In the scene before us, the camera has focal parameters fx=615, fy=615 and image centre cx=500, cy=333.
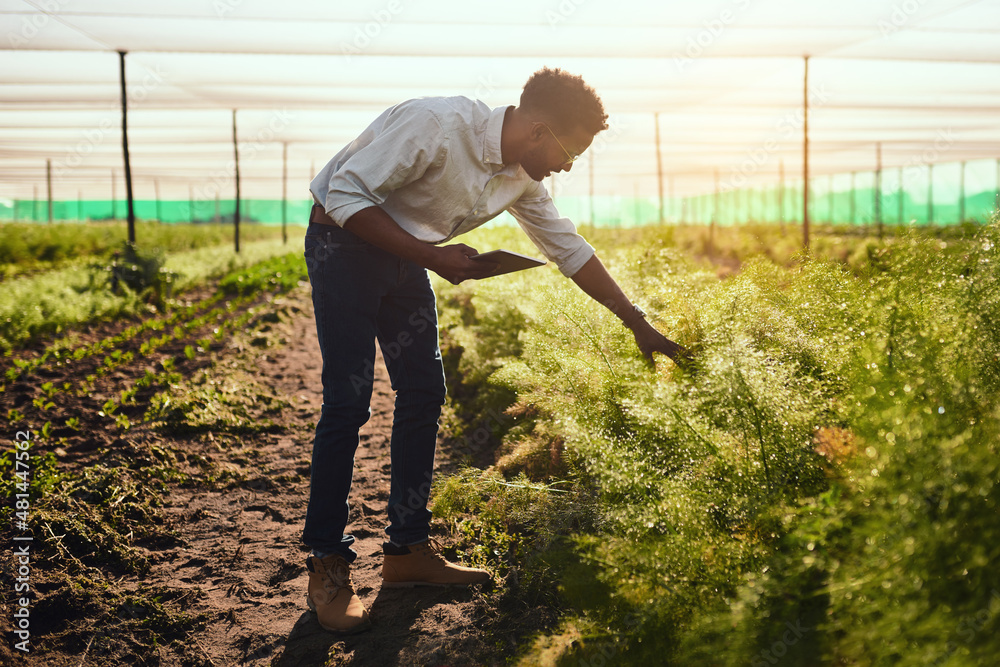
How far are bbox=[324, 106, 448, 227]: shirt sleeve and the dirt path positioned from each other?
1.27 metres

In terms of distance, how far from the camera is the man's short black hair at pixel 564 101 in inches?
72.8

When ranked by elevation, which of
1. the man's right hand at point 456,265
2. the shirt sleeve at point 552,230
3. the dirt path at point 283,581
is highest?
the shirt sleeve at point 552,230

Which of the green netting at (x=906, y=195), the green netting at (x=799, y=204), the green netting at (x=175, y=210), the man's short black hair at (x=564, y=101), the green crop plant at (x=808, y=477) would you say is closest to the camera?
the green crop plant at (x=808, y=477)

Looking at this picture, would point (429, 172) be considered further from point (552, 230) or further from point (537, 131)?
point (552, 230)

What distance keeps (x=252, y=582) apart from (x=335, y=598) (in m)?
0.52

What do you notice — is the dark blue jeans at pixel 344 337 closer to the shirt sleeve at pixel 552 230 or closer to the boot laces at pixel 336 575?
the boot laces at pixel 336 575

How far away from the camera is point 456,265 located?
177 cm

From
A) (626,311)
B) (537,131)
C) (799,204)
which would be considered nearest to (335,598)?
(626,311)

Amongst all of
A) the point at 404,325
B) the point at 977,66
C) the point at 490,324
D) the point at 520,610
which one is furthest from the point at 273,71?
the point at 977,66

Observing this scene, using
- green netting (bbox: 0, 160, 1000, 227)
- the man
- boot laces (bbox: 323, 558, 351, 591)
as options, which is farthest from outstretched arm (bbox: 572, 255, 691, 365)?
green netting (bbox: 0, 160, 1000, 227)

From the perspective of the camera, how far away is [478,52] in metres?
7.67

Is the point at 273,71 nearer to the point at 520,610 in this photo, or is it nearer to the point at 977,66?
the point at 520,610

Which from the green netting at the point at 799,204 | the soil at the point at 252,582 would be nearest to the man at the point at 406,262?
the soil at the point at 252,582

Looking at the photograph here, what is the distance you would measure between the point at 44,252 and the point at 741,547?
769 inches
